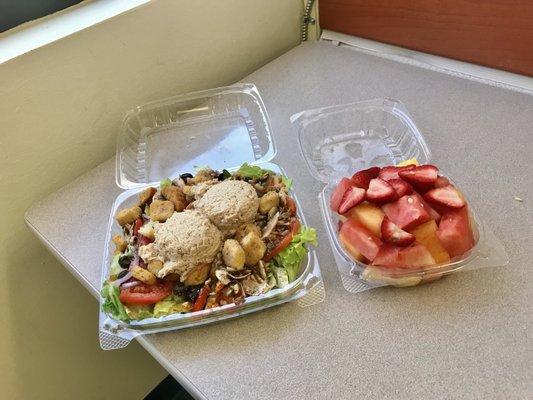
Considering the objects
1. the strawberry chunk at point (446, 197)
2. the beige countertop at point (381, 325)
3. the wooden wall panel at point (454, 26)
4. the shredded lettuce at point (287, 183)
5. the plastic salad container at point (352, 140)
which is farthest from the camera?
the wooden wall panel at point (454, 26)

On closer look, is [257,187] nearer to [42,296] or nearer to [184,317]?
[184,317]

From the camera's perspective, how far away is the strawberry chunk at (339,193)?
82cm

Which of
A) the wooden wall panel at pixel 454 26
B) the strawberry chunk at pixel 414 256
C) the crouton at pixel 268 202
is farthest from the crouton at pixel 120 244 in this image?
the wooden wall panel at pixel 454 26

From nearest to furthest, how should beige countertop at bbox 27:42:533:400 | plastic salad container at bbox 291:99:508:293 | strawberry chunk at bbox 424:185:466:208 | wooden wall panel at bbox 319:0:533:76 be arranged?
beige countertop at bbox 27:42:533:400 → strawberry chunk at bbox 424:185:466:208 → plastic salad container at bbox 291:99:508:293 → wooden wall panel at bbox 319:0:533:76

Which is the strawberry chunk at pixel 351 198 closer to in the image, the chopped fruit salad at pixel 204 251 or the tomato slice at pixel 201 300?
the chopped fruit salad at pixel 204 251

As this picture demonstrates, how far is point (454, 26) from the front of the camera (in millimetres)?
1169

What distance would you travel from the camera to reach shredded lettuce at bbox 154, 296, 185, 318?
72 cm

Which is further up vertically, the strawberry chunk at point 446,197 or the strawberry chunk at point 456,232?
the strawberry chunk at point 446,197

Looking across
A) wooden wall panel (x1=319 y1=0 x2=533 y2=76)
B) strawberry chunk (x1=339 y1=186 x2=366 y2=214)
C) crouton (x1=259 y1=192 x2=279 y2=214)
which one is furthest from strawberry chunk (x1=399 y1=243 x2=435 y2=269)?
wooden wall panel (x1=319 y1=0 x2=533 y2=76)

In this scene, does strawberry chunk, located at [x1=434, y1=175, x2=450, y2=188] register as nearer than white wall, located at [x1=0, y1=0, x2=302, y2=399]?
Yes

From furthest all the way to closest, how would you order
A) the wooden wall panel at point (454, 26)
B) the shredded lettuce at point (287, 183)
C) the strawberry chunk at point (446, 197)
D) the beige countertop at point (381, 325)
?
1. the wooden wall panel at point (454, 26)
2. the shredded lettuce at point (287, 183)
3. the strawberry chunk at point (446, 197)
4. the beige countertop at point (381, 325)

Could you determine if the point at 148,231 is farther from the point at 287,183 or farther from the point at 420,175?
the point at 420,175

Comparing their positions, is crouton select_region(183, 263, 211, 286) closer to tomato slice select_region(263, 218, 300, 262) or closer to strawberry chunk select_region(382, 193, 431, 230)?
tomato slice select_region(263, 218, 300, 262)

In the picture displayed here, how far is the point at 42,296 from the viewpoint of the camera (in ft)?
3.53
